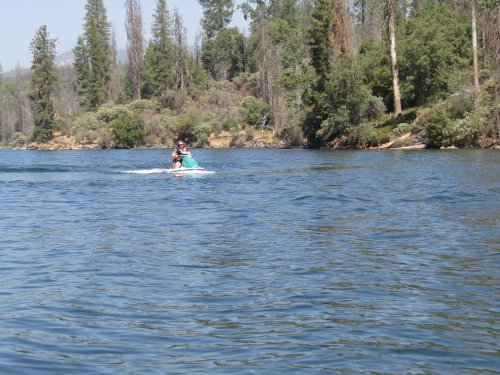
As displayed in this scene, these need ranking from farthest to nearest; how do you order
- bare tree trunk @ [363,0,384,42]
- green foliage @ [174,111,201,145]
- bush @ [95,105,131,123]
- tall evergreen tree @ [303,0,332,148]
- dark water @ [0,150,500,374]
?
bare tree trunk @ [363,0,384,42] < bush @ [95,105,131,123] < green foliage @ [174,111,201,145] < tall evergreen tree @ [303,0,332,148] < dark water @ [0,150,500,374]

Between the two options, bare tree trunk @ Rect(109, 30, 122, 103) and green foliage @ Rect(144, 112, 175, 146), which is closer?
green foliage @ Rect(144, 112, 175, 146)

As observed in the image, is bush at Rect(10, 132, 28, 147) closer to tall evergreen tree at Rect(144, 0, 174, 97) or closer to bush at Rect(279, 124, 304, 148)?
tall evergreen tree at Rect(144, 0, 174, 97)

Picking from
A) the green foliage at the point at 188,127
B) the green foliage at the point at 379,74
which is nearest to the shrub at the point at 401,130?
the green foliage at the point at 379,74

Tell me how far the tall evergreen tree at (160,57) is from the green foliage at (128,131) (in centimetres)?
1425

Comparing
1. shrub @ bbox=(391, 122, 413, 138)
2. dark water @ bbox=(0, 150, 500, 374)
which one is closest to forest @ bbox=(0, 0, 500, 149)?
shrub @ bbox=(391, 122, 413, 138)

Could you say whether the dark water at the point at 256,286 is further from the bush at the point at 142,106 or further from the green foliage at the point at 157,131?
the bush at the point at 142,106

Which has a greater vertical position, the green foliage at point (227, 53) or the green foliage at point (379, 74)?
the green foliage at point (227, 53)

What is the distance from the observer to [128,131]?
91.5 metres

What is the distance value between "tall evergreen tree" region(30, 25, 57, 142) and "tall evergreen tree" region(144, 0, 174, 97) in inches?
529

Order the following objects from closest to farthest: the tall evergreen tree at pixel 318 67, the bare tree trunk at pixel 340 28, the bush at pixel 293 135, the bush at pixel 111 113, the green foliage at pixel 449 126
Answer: the green foliage at pixel 449 126, the tall evergreen tree at pixel 318 67, the bare tree trunk at pixel 340 28, the bush at pixel 293 135, the bush at pixel 111 113

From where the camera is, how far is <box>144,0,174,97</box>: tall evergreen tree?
107 meters

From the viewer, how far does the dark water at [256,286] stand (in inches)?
306

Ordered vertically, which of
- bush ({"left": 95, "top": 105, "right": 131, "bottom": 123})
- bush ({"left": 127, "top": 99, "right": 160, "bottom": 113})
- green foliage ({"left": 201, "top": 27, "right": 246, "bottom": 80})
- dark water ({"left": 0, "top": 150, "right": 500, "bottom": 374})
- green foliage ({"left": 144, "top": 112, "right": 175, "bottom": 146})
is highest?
green foliage ({"left": 201, "top": 27, "right": 246, "bottom": 80})

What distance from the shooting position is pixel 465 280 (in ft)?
35.9
